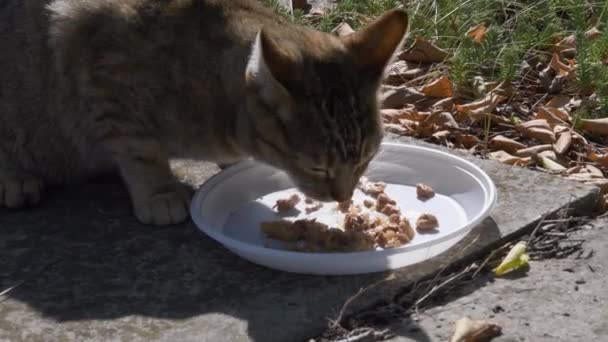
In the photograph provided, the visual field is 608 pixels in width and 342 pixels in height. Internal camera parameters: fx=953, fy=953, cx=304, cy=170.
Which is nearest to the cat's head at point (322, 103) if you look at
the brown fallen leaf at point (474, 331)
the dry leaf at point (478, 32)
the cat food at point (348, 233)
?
the cat food at point (348, 233)

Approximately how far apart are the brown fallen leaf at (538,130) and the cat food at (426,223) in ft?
2.96

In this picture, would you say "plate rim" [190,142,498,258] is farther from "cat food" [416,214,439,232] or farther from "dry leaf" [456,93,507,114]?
"dry leaf" [456,93,507,114]

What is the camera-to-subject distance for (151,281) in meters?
2.81

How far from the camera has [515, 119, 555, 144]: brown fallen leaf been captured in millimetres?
3793

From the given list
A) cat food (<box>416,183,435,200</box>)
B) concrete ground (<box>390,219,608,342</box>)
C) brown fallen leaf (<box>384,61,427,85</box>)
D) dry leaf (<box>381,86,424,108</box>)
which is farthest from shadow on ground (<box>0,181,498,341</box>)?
brown fallen leaf (<box>384,61,427,85</box>)

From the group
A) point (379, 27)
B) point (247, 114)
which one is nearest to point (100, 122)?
point (247, 114)

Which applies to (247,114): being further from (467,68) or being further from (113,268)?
(467,68)

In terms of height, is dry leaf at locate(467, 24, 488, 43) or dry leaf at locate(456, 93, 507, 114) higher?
dry leaf at locate(467, 24, 488, 43)

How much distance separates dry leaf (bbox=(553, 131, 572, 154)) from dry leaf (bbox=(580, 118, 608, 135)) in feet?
0.28

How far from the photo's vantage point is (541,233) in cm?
307

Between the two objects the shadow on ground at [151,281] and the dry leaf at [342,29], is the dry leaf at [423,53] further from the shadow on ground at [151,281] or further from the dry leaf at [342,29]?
the shadow on ground at [151,281]

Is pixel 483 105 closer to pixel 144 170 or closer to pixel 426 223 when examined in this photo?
pixel 426 223

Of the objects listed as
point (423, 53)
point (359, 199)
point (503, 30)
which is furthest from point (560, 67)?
point (359, 199)

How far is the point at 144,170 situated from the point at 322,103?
0.80 meters
